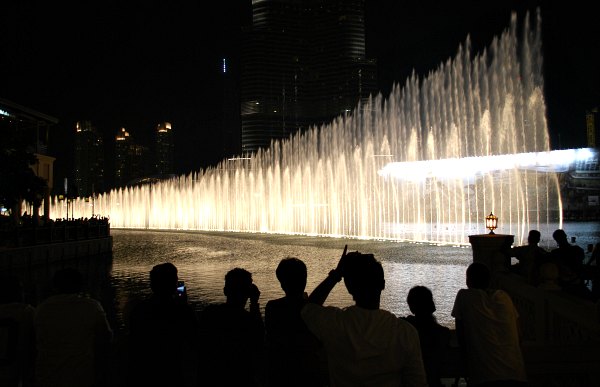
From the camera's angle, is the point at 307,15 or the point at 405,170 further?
the point at 307,15

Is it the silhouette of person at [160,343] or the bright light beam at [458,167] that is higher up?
the bright light beam at [458,167]

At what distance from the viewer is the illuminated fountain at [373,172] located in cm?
3381

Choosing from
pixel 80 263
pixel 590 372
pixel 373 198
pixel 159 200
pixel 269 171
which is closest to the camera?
pixel 590 372

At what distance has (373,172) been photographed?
45125mm

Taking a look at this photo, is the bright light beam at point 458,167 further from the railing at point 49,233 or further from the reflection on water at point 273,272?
the railing at point 49,233

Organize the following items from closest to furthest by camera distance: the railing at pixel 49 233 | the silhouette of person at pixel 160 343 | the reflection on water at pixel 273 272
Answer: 1. the silhouette of person at pixel 160 343
2. the reflection on water at pixel 273 272
3. the railing at pixel 49 233

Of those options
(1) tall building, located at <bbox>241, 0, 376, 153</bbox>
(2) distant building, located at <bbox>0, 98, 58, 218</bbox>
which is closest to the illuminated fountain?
(2) distant building, located at <bbox>0, 98, 58, 218</bbox>

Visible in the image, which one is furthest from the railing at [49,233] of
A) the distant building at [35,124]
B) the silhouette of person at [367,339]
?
the silhouette of person at [367,339]

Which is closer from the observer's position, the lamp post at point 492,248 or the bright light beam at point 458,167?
the lamp post at point 492,248

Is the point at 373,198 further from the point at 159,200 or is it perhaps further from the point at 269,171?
the point at 159,200

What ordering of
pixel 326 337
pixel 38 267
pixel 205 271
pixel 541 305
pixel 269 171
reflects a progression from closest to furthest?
pixel 326 337
pixel 541 305
pixel 205 271
pixel 38 267
pixel 269 171

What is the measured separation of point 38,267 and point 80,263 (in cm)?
210

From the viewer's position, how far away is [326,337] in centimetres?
301

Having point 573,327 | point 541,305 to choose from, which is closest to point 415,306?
point 573,327
